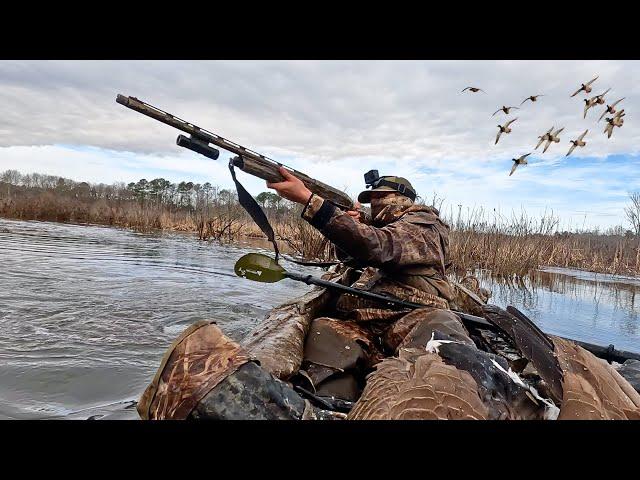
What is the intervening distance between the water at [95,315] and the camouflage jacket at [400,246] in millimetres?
1769

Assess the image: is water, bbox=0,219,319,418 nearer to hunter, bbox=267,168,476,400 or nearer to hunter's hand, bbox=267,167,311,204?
hunter, bbox=267,168,476,400

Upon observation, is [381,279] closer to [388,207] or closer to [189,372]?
[388,207]

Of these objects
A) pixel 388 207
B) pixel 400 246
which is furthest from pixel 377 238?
pixel 388 207

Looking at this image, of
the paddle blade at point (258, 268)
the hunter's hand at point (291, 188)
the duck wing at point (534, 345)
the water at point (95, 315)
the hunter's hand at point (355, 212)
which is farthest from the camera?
the hunter's hand at point (355, 212)

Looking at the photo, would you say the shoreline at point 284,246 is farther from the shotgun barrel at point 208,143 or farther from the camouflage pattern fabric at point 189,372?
the camouflage pattern fabric at point 189,372

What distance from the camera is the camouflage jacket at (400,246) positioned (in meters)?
3.12

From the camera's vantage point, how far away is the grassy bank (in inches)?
570

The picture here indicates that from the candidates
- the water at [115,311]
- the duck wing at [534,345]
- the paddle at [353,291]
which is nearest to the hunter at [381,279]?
the paddle at [353,291]

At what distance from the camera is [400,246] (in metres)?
3.33

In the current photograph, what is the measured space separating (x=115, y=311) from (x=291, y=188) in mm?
3314

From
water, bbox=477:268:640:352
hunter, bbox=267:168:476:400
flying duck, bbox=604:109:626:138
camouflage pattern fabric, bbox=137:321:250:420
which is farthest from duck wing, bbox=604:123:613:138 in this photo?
camouflage pattern fabric, bbox=137:321:250:420
